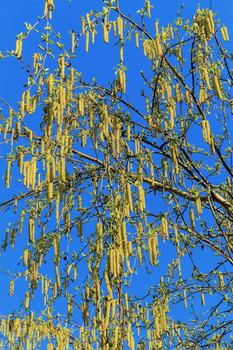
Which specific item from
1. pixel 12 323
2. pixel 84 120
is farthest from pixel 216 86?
pixel 12 323

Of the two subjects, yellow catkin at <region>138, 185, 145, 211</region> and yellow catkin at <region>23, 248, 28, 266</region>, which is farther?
yellow catkin at <region>23, 248, 28, 266</region>

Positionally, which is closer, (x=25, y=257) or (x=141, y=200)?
(x=141, y=200)

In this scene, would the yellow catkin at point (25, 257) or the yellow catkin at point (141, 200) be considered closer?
the yellow catkin at point (141, 200)

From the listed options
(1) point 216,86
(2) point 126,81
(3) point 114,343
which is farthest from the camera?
(2) point 126,81

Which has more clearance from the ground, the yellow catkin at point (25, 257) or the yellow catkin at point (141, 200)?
the yellow catkin at point (25, 257)

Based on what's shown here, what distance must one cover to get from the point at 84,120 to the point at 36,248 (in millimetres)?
1487

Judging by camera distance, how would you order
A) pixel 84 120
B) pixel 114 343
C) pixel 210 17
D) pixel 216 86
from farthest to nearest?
pixel 84 120 → pixel 210 17 → pixel 216 86 → pixel 114 343

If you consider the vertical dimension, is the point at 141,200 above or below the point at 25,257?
below

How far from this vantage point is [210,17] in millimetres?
4492

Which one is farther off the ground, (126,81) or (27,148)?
(126,81)

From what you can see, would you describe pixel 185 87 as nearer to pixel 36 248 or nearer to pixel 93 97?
pixel 93 97

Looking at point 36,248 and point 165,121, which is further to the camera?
point 165,121

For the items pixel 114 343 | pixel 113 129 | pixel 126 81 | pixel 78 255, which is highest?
pixel 126 81

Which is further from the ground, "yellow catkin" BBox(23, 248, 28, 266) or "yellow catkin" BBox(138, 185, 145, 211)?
"yellow catkin" BBox(23, 248, 28, 266)
